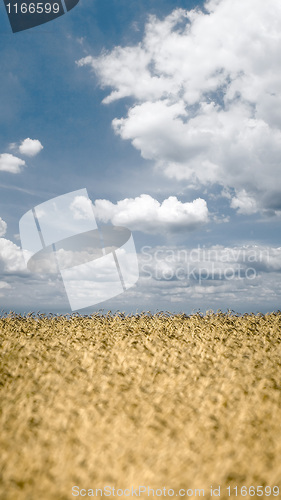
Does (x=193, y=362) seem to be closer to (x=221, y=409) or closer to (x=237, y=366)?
(x=237, y=366)

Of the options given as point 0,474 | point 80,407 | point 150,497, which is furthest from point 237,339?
point 0,474

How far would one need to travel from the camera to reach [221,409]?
6277mm

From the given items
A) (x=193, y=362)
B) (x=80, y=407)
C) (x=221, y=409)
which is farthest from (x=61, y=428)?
(x=193, y=362)

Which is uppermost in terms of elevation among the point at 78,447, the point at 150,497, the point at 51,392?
the point at 51,392

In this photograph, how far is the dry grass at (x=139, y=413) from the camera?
16.8ft

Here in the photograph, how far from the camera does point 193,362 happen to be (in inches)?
322

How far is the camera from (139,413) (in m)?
6.21

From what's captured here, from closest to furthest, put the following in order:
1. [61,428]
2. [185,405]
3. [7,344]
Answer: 1. [61,428]
2. [185,405]
3. [7,344]

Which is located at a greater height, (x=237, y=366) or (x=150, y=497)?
(x=237, y=366)

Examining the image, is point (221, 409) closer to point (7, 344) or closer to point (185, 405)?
point (185, 405)

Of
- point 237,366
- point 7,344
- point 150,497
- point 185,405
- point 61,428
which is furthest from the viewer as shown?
point 7,344

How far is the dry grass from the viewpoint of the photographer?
511cm

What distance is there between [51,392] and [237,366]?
376cm

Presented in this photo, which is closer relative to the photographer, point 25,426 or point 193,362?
point 25,426
